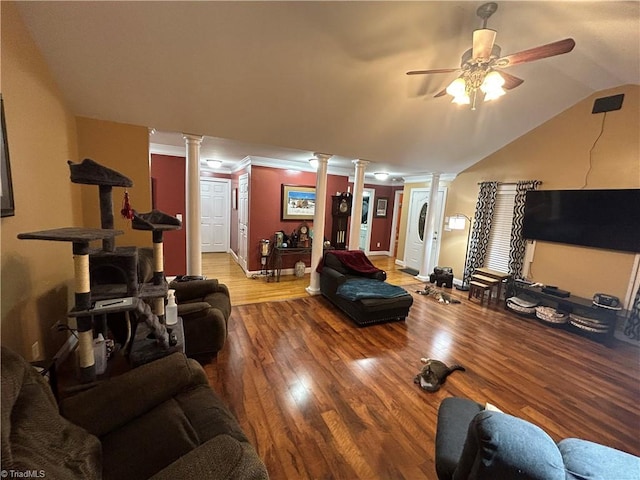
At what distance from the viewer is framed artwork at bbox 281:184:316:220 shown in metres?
5.33

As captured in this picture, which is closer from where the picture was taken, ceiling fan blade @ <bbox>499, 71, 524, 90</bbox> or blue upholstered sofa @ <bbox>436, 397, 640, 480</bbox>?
blue upholstered sofa @ <bbox>436, 397, 640, 480</bbox>

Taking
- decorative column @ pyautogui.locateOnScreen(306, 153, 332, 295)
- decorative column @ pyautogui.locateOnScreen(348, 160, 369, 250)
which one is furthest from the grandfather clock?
decorative column @ pyautogui.locateOnScreen(306, 153, 332, 295)

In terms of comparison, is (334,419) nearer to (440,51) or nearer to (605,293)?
(440,51)

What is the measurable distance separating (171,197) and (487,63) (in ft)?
15.6

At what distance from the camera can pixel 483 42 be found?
1.82m

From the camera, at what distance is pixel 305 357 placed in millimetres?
2600

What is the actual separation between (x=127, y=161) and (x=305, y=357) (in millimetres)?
2922

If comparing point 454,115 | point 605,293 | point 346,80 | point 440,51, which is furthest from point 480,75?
point 605,293

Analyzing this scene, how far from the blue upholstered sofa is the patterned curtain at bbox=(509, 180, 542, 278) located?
13.9ft

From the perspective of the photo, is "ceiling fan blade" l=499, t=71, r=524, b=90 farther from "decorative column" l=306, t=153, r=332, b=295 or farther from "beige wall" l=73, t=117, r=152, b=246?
"beige wall" l=73, t=117, r=152, b=246

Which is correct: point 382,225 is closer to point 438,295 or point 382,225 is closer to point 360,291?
point 438,295

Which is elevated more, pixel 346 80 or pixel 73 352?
pixel 346 80

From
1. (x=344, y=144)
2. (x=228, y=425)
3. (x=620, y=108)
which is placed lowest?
(x=228, y=425)

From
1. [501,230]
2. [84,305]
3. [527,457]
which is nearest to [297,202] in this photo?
[501,230]
